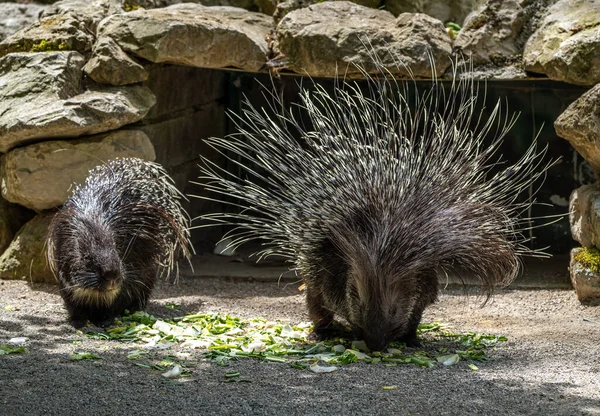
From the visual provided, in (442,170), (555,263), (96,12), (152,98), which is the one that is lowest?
(555,263)

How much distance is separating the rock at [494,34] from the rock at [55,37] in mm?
2833

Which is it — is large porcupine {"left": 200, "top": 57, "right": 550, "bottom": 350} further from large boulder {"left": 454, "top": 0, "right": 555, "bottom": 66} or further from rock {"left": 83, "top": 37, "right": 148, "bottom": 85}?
rock {"left": 83, "top": 37, "right": 148, "bottom": 85}

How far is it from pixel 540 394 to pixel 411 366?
2.57ft

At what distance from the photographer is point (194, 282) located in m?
7.10

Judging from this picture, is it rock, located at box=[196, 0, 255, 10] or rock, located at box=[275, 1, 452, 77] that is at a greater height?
rock, located at box=[196, 0, 255, 10]

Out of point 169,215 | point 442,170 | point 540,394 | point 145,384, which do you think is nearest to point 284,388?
point 145,384

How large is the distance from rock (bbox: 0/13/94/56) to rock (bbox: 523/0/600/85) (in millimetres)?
3321

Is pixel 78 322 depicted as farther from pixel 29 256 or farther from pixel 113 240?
pixel 29 256

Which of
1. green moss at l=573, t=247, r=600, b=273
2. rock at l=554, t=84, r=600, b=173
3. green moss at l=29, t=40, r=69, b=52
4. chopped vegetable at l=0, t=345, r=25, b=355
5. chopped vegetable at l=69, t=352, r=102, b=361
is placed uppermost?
green moss at l=29, t=40, r=69, b=52

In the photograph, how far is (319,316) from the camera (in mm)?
5129

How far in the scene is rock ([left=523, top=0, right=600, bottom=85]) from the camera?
6.04 m

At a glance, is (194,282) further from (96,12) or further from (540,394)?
(540,394)

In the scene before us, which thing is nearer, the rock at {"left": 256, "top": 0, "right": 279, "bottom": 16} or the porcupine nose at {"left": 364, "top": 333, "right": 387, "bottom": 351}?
the porcupine nose at {"left": 364, "top": 333, "right": 387, "bottom": 351}

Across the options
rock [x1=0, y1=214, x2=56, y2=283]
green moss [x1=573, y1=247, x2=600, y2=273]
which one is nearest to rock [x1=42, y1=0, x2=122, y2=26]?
rock [x1=0, y1=214, x2=56, y2=283]
